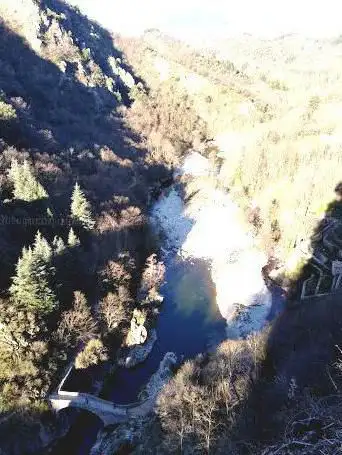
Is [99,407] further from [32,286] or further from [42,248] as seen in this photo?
[42,248]

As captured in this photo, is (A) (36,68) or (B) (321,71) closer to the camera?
(A) (36,68)

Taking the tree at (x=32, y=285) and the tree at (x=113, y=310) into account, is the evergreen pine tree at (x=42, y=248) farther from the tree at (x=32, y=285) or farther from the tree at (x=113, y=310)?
the tree at (x=113, y=310)

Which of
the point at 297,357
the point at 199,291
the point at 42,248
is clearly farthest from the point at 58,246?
the point at 297,357

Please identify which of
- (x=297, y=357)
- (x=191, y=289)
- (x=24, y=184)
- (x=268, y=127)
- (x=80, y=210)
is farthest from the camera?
(x=268, y=127)

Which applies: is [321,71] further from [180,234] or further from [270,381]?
[270,381]

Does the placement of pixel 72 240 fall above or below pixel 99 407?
above

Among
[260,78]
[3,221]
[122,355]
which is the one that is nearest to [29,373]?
[122,355]
